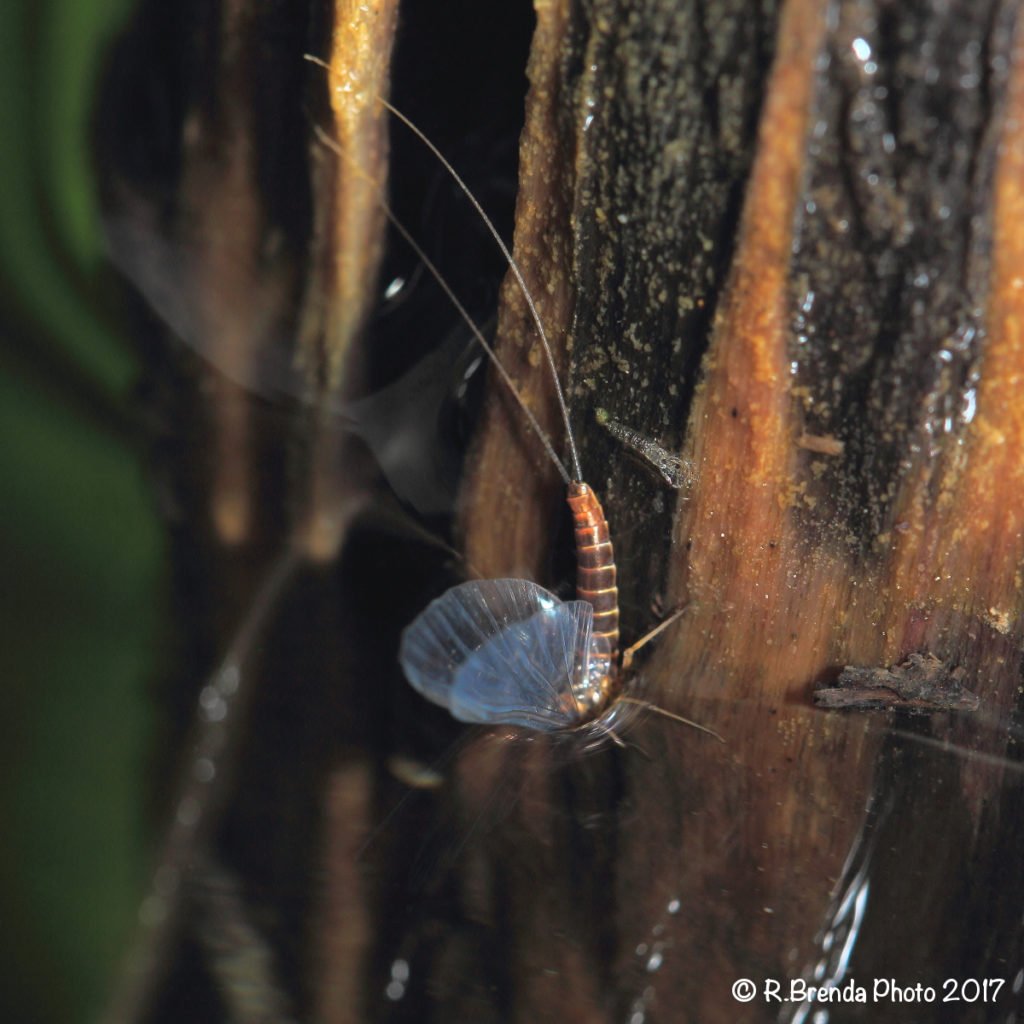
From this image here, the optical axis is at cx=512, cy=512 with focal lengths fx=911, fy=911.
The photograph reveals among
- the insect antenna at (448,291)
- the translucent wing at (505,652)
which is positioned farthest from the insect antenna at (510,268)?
the translucent wing at (505,652)

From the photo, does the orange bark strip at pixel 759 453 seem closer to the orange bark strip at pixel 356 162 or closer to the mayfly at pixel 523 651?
the mayfly at pixel 523 651

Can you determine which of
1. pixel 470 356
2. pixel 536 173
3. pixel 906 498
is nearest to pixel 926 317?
pixel 906 498

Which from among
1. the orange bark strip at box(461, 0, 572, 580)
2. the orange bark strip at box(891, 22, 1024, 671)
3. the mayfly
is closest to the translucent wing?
the mayfly

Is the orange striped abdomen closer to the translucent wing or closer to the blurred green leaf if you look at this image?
the translucent wing

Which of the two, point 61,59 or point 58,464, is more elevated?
point 61,59

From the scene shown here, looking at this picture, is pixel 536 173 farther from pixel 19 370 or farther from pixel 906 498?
pixel 19 370

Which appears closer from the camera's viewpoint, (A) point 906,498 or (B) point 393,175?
(A) point 906,498
